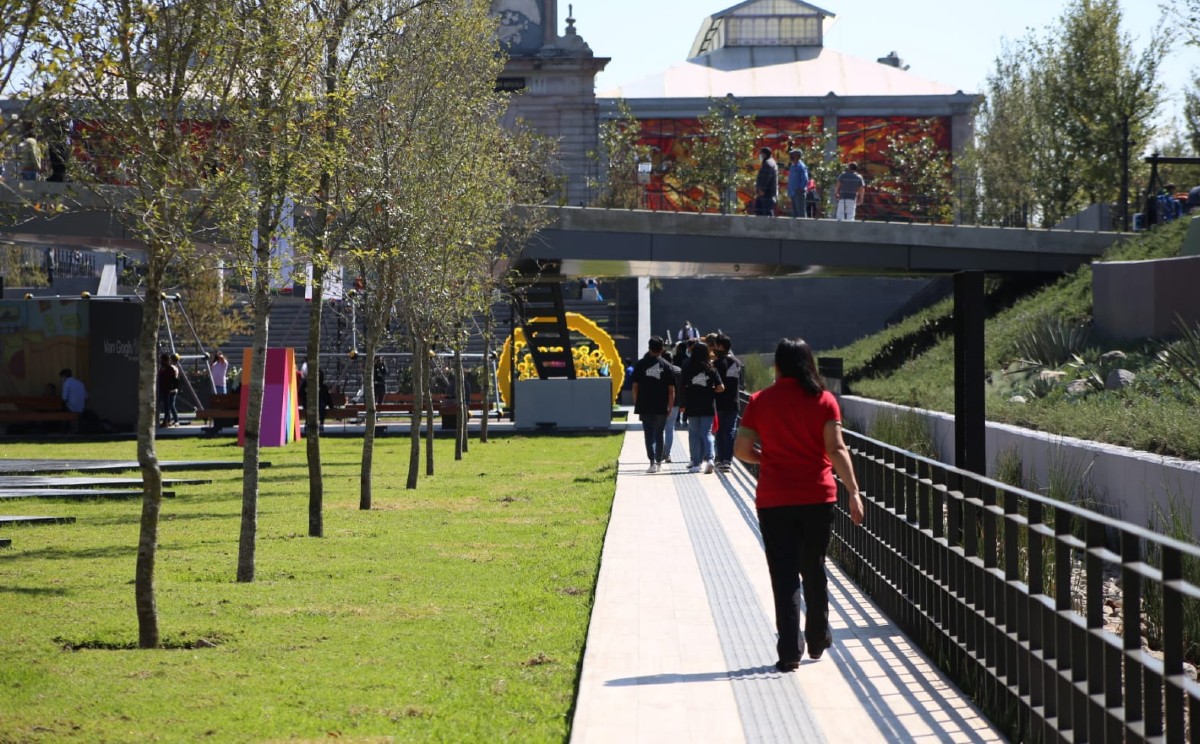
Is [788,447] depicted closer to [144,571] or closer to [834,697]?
[834,697]

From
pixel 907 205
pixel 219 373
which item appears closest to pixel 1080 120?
pixel 907 205

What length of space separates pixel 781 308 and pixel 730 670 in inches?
2048

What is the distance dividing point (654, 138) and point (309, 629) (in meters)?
69.3

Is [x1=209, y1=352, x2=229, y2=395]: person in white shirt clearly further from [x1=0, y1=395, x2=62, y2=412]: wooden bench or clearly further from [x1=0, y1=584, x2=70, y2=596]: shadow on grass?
[x1=0, y1=584, x2=70, y2=596]: shadow on grass

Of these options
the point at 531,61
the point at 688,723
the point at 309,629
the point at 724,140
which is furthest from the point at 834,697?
the point at 531,61

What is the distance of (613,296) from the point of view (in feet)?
201

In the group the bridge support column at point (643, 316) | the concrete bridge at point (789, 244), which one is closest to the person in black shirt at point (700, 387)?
the concrete bridge at point (789, 244)

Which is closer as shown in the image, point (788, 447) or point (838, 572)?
point (788, 447)

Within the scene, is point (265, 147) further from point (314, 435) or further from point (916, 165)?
point (916, 165)

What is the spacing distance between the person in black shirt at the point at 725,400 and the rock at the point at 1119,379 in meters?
5.25

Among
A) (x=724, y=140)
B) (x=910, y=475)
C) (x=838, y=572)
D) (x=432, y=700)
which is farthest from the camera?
(x=724, y=140)

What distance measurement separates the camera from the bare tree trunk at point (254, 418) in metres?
11.6

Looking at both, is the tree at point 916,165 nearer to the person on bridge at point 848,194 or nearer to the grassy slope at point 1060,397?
the person on bridge at point 848,194

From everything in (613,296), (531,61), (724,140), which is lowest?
(613,296)
